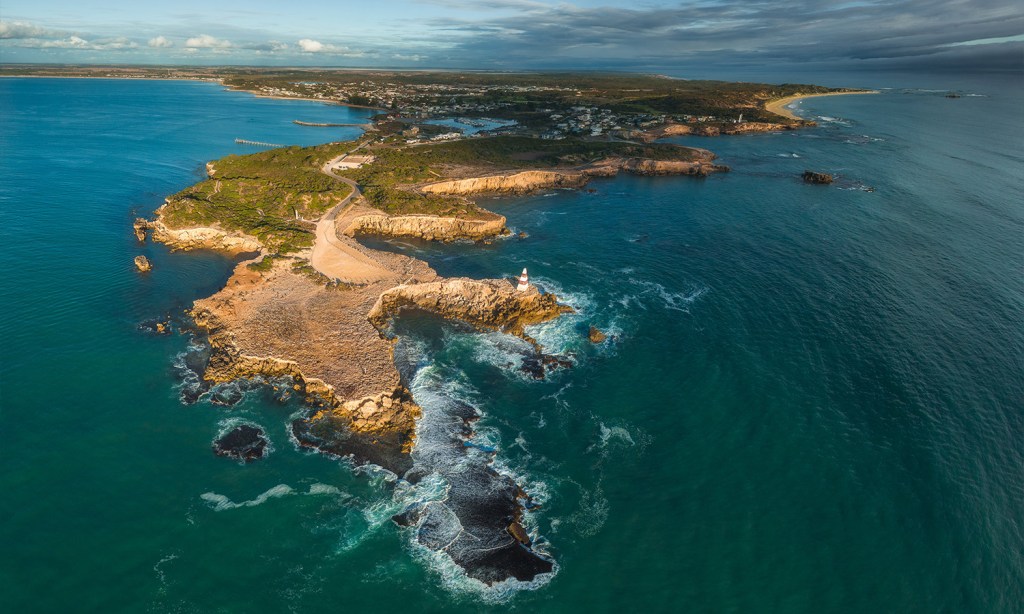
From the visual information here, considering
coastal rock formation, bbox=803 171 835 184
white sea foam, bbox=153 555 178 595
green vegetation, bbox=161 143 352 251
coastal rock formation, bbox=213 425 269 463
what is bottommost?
white sea foam, bbox=153 555 178 595

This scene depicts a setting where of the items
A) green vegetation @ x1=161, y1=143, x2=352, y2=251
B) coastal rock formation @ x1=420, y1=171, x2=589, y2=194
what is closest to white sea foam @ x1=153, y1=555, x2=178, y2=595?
green vegetation @ x1=161, y1=143, x2=352, y2=251

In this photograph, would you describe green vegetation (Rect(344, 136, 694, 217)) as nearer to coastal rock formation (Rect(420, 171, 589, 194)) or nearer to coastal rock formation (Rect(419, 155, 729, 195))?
coastal rock formation (Rect(420, 171, 589, 194))

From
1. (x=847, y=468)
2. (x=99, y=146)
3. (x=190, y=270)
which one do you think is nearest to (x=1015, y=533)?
(x=847, y=468)

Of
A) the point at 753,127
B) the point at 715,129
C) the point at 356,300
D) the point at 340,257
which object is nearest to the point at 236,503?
the point at 356,300

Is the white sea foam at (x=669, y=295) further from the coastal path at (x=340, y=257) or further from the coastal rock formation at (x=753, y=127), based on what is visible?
the coastal rock formation at (x=753, y=127)

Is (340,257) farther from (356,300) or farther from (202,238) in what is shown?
A: (202,238)

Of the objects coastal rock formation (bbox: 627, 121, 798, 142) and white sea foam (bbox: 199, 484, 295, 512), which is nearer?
white sea foam (bbox: 199, 484, 295, 512)
